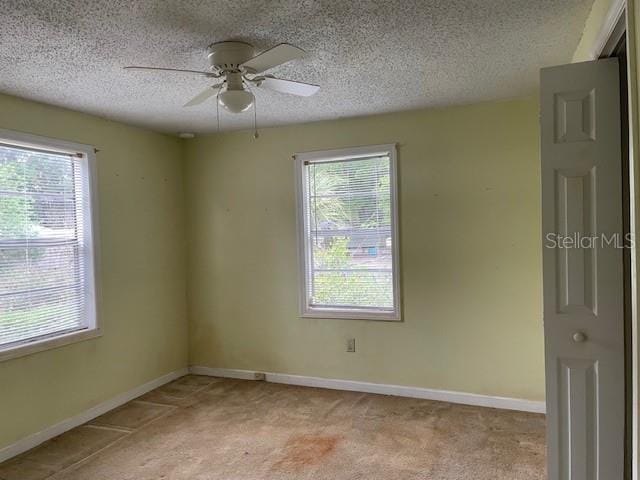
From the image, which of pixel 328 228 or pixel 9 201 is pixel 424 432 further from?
pixel 9 201

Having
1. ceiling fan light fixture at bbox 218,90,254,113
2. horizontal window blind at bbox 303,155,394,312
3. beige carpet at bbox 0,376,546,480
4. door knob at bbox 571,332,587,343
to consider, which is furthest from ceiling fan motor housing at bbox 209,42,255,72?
beige carpet at bbox 0,376,546,480

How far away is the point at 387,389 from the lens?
3.91 m

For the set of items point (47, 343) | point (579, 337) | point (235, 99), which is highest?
point (235, 99)

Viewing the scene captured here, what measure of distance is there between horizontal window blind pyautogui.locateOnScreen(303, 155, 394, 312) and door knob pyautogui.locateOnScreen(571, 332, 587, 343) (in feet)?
6.46

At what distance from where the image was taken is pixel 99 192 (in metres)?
3.69

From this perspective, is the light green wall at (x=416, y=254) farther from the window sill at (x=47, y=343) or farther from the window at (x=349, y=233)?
the window sill at (x=47, y=343)

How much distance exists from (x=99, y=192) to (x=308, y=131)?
1.83 m

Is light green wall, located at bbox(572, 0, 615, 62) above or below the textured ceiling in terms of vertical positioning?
below

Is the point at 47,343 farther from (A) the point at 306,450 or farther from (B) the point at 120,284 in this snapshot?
(A) the point at 306,450

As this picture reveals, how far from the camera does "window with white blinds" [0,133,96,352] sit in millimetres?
3047

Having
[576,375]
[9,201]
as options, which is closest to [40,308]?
[9,201]

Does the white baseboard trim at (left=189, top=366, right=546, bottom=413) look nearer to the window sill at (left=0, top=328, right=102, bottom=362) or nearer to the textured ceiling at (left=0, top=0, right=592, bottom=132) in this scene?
the window sill at (left=0, top=328, right=102, bottom=362)

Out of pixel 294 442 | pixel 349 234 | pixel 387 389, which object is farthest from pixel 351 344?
pixel 294 442

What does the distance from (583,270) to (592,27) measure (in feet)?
3.61
